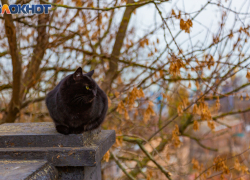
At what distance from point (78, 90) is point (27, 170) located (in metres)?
0.60

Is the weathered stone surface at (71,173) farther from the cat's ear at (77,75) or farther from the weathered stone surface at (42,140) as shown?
the cat's ear at (77,75)

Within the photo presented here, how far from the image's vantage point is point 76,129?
1.62 meters

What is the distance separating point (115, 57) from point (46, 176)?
3173 millimetres

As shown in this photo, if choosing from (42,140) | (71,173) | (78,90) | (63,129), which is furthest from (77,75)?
(71,173)

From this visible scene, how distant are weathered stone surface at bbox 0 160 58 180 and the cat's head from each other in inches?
17.9

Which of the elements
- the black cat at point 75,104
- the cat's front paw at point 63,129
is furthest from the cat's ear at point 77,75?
the cat's front paw at point 63,129

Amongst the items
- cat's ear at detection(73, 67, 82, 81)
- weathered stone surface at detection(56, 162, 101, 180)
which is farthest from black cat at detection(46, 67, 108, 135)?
weathered stone surface at detection(56, 162, 101, 180)

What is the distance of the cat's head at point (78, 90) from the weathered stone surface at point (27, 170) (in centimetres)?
46

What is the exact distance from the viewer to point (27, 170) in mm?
1275

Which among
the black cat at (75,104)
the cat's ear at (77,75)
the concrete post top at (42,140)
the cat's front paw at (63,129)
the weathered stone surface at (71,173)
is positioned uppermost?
the cat's ear at (77,75)

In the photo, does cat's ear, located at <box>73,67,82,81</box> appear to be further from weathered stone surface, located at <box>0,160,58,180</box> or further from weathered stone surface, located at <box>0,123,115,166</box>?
weathered stone surface, located at <box>0,160,58,180</box>

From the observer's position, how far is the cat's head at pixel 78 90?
157cm

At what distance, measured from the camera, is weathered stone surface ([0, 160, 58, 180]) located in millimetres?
1203

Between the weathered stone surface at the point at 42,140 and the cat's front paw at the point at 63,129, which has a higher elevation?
Answer: the cat's front paw at the point at 63,129
